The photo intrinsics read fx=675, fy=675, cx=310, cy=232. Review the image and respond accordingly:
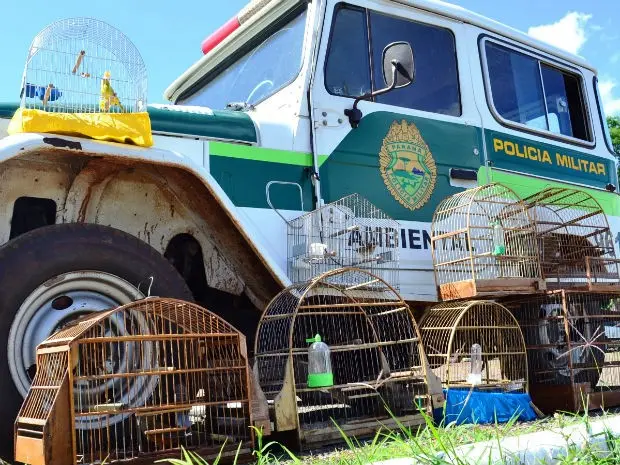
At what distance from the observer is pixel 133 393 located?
3.03 metres

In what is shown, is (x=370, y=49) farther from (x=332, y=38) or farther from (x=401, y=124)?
(x=401, y=124)

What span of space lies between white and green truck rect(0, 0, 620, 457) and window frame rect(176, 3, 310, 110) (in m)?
0.02

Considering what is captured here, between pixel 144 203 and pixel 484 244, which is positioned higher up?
pixel 144 203

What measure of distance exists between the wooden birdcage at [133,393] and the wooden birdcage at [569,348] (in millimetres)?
2354

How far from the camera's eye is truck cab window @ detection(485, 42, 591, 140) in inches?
206

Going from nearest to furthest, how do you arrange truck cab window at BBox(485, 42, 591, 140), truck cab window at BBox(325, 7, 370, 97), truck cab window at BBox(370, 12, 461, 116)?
1. truck cab window at BBox(325, 7, 370, 97)
2. truck cab window at BBox(370, 12, 461, 116)
3. truck cab window at BBox(485, 42, 591, 140)

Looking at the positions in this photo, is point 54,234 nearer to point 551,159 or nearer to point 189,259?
point 189,259

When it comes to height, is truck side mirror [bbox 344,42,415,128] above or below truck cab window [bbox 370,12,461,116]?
below

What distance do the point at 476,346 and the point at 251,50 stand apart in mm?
2597

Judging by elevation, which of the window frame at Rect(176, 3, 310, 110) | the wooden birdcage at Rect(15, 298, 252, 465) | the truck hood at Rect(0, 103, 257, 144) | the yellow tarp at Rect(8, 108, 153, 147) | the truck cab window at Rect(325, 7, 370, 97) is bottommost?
the wooden birdcage at Rect(15, 298, 252, 465)

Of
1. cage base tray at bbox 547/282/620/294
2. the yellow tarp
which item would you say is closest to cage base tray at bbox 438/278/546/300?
cage base tray at bbox 547/282/620/294

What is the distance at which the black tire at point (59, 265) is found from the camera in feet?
9.37

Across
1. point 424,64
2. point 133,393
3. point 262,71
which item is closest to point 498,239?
point 424,64

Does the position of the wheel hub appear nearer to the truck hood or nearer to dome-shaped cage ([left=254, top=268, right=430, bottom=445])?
dome-shaped cage ([left=254, top=268, right=430, bottom=445])
